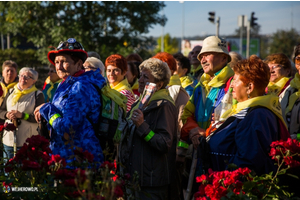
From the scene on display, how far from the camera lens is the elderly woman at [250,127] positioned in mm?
2645

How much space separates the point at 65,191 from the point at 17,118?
4049 millimetres

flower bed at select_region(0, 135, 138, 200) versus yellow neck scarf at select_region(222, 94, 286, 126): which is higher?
yellow neck scarf at select_region(222, 94, 286, 126)

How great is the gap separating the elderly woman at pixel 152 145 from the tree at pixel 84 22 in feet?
48.6

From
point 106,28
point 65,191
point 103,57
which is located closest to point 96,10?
point 106,28

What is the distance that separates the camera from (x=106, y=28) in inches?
752

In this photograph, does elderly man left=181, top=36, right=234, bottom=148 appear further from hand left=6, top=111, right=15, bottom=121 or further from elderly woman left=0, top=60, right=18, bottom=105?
elderly woman left=0, top=60, right=18, bottom=105

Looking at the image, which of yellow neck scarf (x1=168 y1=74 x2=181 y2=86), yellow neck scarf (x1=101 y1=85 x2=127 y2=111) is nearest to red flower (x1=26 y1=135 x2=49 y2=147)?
yellow neck scarf (x1=101 y1=85 x2=127 y2=111)

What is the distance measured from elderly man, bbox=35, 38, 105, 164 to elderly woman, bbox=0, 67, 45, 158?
103 inches

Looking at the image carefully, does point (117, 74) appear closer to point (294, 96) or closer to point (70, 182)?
point (294, 96)

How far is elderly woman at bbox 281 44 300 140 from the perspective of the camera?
382cm

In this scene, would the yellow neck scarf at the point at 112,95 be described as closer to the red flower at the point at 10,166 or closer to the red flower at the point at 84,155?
the red flower at the point at 84,155

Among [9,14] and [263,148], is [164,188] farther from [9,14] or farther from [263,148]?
[9,14]

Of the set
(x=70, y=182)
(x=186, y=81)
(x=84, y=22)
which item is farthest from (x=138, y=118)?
(x=84, y=22)

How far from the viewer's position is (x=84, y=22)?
1828cm
